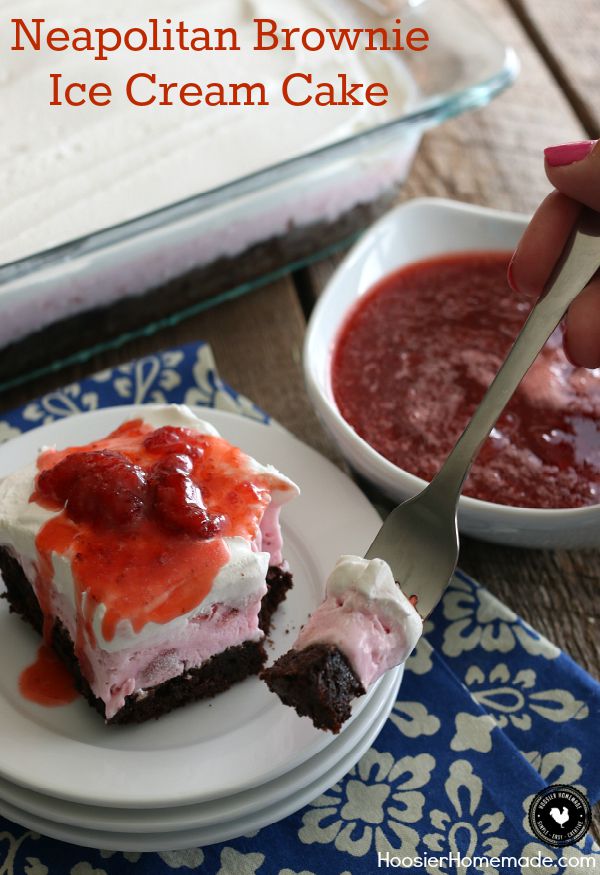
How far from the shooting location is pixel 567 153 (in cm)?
138

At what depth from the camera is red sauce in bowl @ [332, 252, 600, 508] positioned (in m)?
1.56

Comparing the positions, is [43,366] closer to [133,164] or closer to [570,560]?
[133,164]

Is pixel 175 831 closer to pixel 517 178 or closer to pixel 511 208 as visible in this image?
pixel 511 208

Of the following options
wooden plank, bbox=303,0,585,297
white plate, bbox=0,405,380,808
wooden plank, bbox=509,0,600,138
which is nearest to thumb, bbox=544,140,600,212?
white plate, bbox=0,405,380,808

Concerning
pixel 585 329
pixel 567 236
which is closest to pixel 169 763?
pixel 585 329

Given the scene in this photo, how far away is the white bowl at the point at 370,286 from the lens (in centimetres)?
144

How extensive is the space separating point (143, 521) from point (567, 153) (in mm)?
789

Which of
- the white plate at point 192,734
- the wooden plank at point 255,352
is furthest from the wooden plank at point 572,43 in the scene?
the white plate at point 192,734

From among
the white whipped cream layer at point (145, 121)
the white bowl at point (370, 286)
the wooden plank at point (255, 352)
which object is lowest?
the wooden plank at point (255, 352)

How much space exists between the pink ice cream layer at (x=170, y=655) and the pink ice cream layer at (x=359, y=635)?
174 millimetres

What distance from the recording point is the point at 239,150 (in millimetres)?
2043

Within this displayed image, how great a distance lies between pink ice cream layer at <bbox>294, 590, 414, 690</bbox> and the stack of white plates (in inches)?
5.4

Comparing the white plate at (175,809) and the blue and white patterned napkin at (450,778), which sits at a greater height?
the white plate at (175,809)

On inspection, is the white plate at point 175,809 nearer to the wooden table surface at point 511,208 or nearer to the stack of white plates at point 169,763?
the stack of white plates at point 169,763
